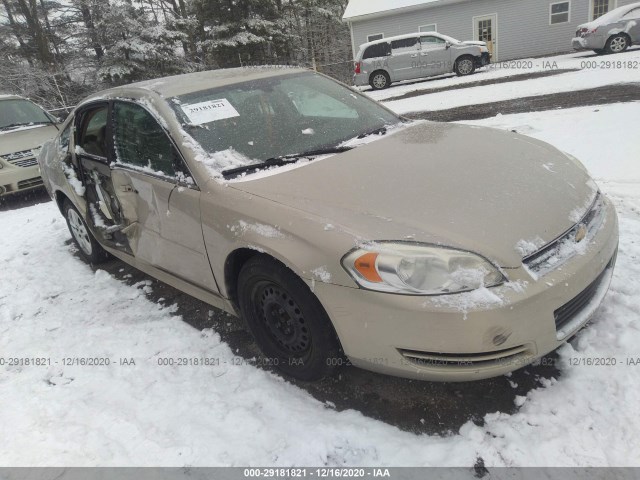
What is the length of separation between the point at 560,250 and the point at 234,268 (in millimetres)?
1666

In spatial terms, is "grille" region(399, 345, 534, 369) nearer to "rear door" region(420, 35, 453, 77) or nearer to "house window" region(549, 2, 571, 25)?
"rear door" region(420, 35, 453, 77)

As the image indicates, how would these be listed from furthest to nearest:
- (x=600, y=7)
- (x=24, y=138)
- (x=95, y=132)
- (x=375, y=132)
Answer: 1. (x=600, y=7)
2. (x=24, y=138)
3. (x=95, y=132)
4. (x=375, y=132)

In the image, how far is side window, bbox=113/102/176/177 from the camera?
9.37 feet

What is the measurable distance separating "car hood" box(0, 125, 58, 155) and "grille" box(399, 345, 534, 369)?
791 centimetres

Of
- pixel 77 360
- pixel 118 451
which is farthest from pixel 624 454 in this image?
pixel 77 360

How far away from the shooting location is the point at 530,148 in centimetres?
290

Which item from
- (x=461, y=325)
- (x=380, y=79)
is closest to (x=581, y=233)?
(x=461, y=325)

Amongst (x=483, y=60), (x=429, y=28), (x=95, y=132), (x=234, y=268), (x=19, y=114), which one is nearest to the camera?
(x=234, y=268)

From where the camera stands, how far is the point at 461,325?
188cm

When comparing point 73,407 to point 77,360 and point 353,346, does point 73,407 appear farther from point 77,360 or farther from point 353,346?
point 353,346

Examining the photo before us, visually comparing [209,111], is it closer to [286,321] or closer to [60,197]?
[286,321]

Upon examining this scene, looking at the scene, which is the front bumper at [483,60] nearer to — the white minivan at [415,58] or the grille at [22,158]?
the white minivan at [415,58]

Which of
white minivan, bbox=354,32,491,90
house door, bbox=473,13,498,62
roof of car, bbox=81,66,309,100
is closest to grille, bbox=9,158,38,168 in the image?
roof of car, bbox=81,66,309,100

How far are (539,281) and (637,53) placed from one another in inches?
594
